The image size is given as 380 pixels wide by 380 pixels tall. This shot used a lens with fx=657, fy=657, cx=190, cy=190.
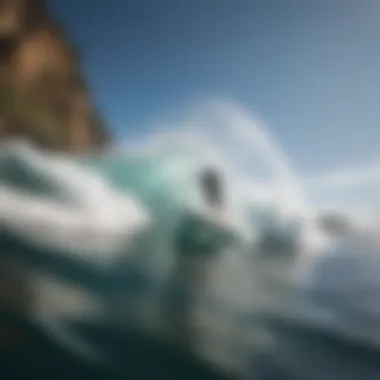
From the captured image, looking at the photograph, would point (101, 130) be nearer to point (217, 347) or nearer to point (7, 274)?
point (7, 274)

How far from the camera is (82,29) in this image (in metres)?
1.23

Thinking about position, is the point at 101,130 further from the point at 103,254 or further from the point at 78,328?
the point at 78,328

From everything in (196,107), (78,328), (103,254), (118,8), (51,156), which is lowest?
(78,328)

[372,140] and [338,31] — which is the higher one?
[338,31]

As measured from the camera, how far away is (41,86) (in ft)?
3.97

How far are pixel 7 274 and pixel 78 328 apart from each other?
0.16m

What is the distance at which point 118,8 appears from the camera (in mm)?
1237

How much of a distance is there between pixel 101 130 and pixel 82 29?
0.64 feet

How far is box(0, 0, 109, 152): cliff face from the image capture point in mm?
1190

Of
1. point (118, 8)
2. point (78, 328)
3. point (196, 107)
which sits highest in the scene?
point (118, 8)

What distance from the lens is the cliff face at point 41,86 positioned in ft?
3.91

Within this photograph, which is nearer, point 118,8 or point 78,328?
point 78,328

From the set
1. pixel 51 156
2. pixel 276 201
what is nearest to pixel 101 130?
pixel 51 156

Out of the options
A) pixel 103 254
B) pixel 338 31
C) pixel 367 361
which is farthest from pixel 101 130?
pixel 367 361
